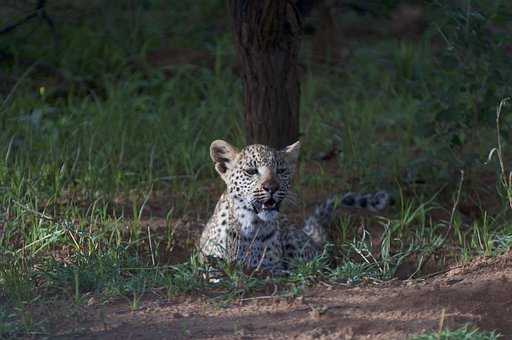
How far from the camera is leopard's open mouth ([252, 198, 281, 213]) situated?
20.6 ft

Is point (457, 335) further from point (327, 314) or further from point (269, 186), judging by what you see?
point (269, 186)

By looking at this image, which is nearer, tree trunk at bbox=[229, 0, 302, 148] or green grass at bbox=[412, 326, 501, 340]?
green grass at bbox=[412, 326, 501, 340]

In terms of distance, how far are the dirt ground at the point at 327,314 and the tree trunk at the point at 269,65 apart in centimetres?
187

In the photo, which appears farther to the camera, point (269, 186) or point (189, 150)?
point (189, 150)

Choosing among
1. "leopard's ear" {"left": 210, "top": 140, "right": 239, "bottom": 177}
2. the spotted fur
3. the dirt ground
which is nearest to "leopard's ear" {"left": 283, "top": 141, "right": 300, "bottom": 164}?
the spotted fur

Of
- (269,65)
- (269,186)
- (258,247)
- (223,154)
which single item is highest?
(269,65)

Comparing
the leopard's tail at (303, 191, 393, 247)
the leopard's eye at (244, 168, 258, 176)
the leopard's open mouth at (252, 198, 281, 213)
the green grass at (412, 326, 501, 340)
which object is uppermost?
the leopard's eye at (244, 168, 258, 176)

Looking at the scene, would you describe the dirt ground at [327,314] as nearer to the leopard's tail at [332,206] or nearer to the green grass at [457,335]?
the green grass at [457,335]

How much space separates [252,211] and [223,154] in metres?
0.43

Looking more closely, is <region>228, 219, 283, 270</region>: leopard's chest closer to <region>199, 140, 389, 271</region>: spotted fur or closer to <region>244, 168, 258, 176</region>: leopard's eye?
<region>199, 140, 389, 271</region>: spotted fur

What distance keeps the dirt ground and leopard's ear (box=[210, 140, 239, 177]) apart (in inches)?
45.1

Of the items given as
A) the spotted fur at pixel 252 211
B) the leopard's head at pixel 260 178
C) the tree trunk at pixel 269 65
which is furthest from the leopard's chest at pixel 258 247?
the tree trunk at pixel 269 65

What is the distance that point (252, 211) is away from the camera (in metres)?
6.35

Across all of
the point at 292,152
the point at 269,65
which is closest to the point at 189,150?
the point at 269,65
